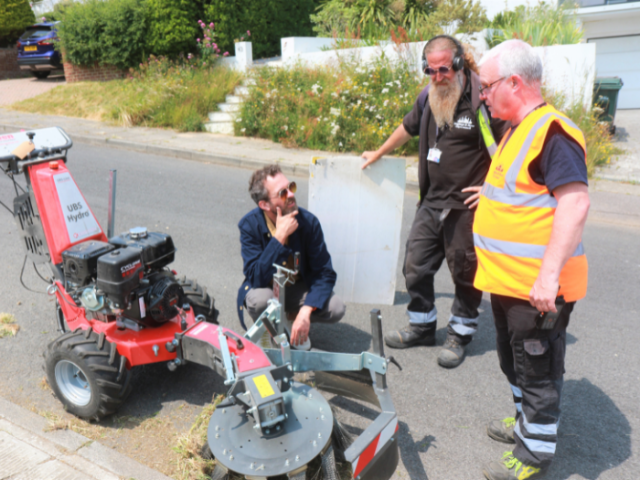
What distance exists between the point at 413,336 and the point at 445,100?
1725mm

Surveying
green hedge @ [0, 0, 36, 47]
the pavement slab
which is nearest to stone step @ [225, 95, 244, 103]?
the pavement slab

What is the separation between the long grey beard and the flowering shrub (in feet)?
22.2

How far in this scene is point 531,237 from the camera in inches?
90.1

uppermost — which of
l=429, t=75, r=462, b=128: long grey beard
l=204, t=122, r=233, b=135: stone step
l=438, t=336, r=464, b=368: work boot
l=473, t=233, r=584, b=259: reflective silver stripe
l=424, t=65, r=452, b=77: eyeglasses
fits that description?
l=424, t=65, r=452, b=77: eyeglasses

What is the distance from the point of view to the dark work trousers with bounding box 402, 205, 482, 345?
355 centimetres

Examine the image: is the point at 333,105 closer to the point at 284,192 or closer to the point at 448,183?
the point at 448,183

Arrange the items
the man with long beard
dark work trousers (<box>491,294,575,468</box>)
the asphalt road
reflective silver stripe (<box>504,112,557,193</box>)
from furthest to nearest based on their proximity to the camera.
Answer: the man with long beard
the asphalt road
dark work trousers (<box>491,294,575,468</box>)
reflective silver stripe (<box>504,112,557,193</box>)

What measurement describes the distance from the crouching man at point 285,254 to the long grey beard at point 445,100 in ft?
3.60

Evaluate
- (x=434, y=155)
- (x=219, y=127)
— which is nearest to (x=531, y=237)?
(x=434, y=155)

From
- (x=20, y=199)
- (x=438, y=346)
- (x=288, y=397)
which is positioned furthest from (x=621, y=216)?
(x=20, y=199)

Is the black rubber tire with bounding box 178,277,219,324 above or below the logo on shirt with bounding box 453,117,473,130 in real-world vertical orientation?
below

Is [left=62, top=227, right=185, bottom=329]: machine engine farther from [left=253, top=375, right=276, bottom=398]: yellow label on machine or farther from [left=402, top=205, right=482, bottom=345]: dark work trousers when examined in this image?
[left=402, top=205, right=482, bottom=345]: dark work trousers

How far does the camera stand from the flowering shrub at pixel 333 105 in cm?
1046

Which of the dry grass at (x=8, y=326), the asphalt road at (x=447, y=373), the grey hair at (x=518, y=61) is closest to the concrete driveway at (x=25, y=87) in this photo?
the asphalt road at (x=447, y=373)
